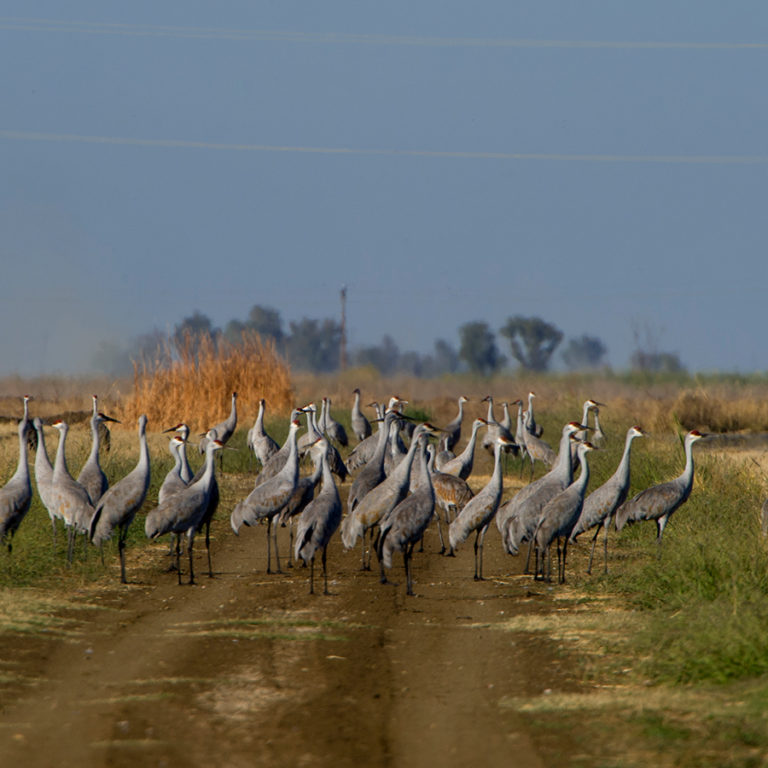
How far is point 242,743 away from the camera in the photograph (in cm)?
530

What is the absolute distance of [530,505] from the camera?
10312 mm

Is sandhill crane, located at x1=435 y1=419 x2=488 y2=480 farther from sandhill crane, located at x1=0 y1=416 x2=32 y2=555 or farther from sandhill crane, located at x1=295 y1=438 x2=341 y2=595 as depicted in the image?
sandhill crane, located at x1=0 y1=416 x2=32 y2=555

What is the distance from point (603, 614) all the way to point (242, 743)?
3890mm

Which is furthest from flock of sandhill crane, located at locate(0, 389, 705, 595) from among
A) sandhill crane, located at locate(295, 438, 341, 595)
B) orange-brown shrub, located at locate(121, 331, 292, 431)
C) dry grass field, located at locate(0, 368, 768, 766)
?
orange-brown shrub, located at locate(121, 331, 292, 431)

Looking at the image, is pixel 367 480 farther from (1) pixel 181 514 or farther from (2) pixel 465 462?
(1) pixel 181 514

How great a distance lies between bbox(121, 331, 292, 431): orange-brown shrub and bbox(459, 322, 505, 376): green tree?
202 feet

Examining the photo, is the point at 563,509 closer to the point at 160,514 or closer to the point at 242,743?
the point at 160,514

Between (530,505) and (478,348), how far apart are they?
7928cm

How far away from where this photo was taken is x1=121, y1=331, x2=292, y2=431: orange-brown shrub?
25750 millimetres

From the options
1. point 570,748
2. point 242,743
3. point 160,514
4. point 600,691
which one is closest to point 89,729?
point 242,743

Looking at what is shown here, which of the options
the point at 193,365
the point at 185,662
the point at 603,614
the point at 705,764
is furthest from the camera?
the point at 193,365

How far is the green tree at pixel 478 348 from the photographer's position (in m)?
89.2

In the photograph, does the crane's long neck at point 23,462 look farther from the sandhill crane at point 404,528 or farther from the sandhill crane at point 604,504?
the sandhill crane at point 604,504

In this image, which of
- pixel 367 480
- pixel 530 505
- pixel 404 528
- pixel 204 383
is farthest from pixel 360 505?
pixel 204 383
